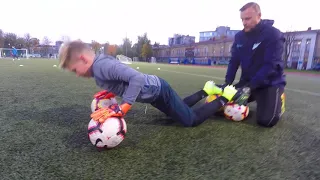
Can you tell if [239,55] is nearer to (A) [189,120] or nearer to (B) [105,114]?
(A) [189,120]

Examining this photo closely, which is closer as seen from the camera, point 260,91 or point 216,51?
point 260,91

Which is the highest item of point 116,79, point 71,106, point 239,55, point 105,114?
point 239,55

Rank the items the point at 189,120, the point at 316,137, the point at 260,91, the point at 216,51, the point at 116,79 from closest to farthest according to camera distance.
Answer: the point at 116,79 → the point at 316,137 → the point at 189,120 → the point at 260,91 → the point at 216,51

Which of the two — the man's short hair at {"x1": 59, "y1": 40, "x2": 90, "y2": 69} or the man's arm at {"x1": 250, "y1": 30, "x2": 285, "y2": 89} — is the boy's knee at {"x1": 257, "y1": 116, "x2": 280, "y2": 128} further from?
the man's short hair at {"x1": 59, "y1": 40, "x2": 90, "y2": 69}

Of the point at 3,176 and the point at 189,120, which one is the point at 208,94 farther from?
the point at 3,176

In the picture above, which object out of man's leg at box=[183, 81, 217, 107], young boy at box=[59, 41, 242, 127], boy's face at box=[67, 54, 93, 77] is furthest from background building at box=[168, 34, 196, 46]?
boy's face at box=[67, 54, 93, 77]

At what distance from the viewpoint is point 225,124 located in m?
3.46

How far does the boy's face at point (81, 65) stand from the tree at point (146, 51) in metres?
88.3

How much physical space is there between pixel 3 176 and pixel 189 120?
85.0 inches

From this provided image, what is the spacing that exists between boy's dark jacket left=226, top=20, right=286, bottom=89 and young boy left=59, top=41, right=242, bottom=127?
1329 mm

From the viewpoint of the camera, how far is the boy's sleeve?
256 cm

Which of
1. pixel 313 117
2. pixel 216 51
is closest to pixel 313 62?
pixel 216 51

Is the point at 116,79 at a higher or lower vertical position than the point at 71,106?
higher

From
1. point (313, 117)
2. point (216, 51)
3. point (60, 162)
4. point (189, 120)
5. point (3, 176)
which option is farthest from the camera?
point (216, 51)
